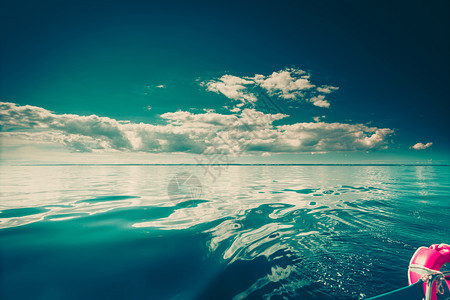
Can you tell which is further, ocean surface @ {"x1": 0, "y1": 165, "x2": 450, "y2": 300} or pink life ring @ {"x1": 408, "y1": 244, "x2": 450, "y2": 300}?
ocean surface @ {"x1": 0, "y1": 165, "x2": 450, "y2": 300}

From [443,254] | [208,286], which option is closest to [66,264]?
[208,286]

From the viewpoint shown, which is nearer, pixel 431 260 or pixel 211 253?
pixel 431 260

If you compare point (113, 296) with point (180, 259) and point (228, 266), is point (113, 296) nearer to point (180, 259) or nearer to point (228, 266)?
point (180, 259)

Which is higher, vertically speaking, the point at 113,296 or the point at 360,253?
the point at 360,253

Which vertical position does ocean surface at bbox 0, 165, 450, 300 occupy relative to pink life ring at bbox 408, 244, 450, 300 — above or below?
below

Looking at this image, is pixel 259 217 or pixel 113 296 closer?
pixel 113 296

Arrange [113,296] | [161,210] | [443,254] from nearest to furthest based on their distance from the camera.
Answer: [443,254]
[113,296]
[161,210]

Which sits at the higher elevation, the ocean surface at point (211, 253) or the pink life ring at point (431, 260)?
the pink life ring at point (431, 260)

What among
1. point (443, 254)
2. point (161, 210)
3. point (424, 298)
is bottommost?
point (161, 210)

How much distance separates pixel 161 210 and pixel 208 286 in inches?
320

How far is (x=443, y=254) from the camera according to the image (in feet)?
11.9

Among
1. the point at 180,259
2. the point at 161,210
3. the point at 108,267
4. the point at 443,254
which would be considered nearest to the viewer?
the point at 443,254

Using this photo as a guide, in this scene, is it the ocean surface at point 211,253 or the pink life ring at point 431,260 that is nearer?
the pink life ring at point 431,260

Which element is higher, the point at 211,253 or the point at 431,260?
the point at 431,260
